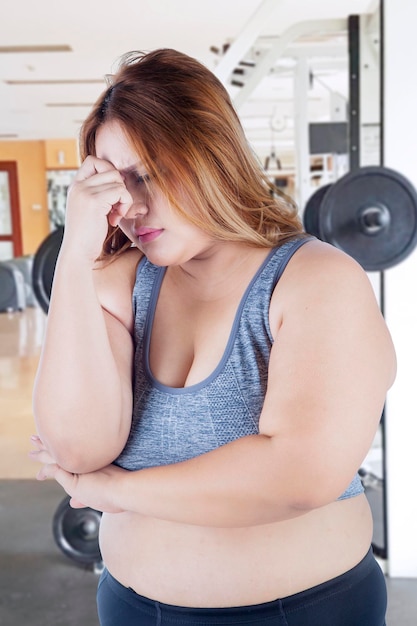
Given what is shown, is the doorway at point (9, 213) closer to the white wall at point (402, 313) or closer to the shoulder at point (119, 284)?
the white wall at point (402, 313)

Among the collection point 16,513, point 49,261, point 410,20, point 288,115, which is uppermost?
point 288,115

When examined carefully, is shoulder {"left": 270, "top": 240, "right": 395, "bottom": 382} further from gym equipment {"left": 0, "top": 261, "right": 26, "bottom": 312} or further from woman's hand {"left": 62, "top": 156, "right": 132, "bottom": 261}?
gym equipment {"left": 0, "top": 261, "right": 26, "bottom": 312}

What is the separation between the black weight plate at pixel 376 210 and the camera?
1.68m

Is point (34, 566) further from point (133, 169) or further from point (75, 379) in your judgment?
point (133, 169)

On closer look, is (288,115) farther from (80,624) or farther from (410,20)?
(80,624)

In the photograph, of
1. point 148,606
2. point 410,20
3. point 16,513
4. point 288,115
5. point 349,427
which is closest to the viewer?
point 349,427

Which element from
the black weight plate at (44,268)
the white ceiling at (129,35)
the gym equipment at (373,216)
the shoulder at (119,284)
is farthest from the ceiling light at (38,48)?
the shoulder at (119,284)

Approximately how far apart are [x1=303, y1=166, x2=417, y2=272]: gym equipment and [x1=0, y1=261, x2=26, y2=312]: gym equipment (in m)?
5.65

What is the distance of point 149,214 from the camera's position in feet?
2.23

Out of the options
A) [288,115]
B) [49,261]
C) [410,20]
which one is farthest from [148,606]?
[288,115]

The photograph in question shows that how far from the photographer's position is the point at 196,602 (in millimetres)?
665

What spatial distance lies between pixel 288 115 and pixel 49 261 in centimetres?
763

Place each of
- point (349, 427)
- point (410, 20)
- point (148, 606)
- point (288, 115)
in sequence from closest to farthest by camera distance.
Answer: point (349, 427) < point (148, 606) < point (410, 20) < point (288, 115)

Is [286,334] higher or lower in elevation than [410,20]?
lower
